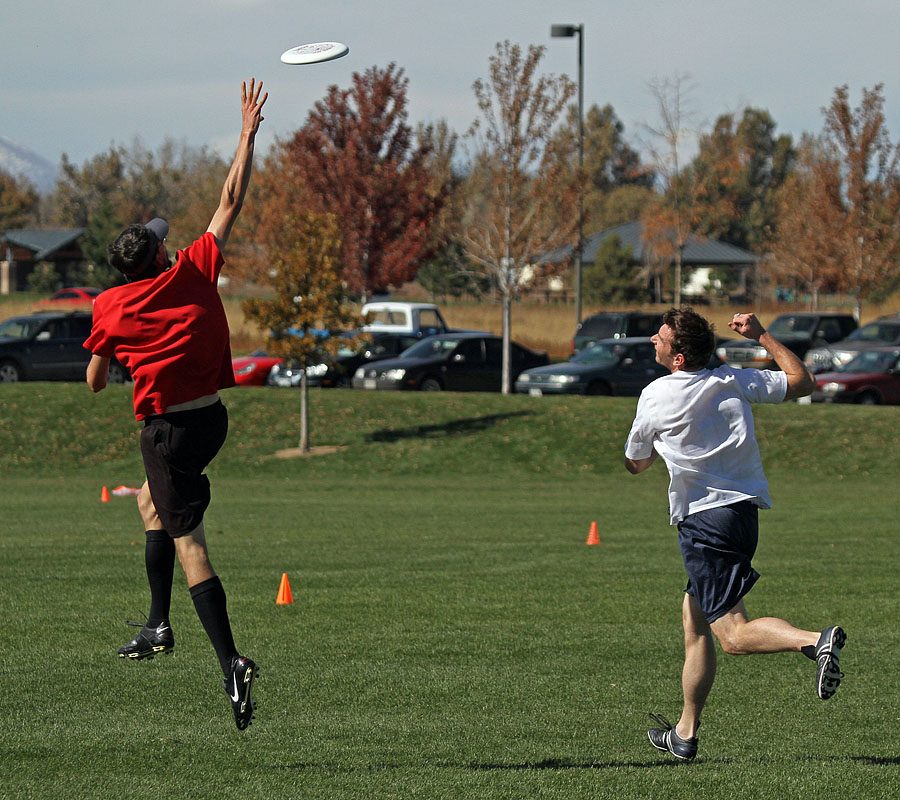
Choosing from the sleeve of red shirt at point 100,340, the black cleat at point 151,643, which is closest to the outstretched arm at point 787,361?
the sleeve of red shirt at point 100,340

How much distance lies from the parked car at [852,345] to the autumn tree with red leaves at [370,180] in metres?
15.5

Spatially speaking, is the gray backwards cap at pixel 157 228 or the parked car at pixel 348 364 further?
the parked car at pixel 348 364

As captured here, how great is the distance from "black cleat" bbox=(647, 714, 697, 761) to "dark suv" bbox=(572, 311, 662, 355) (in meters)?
32.2

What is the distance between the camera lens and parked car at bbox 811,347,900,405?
29.7 meters

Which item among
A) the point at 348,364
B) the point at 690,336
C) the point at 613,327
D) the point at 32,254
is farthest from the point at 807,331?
the point at 32,254

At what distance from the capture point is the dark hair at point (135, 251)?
5.32 meters

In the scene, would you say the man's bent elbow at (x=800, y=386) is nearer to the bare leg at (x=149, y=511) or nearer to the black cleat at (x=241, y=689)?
the black cleat at (x=241, y=689)

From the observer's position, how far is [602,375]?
3038cm

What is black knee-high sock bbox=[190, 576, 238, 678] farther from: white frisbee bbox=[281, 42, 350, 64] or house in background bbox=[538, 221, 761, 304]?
house in background bbox=[538, 221, 761, 304]

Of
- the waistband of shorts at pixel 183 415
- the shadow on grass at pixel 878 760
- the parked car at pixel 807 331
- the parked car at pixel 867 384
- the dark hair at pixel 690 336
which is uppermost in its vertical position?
the dark hair at pixel 690 336

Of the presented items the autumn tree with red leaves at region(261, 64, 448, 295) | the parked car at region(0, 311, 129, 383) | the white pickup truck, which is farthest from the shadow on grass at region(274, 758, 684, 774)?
the autumn tree with red leaves at region(261, 64, 448, 295)

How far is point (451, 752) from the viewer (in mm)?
5801

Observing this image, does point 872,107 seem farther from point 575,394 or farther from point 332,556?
point 332,556

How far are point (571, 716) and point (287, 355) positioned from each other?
19.8 metres
